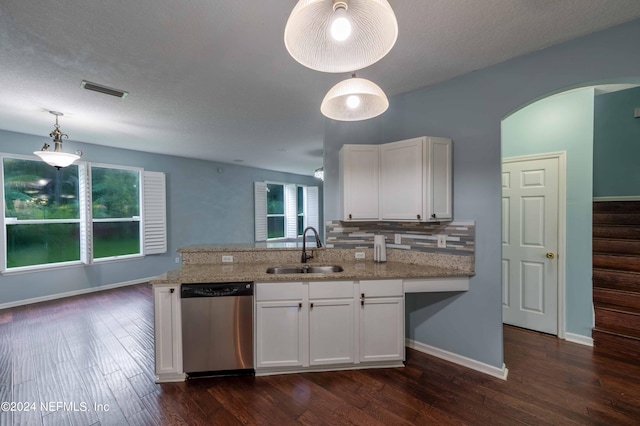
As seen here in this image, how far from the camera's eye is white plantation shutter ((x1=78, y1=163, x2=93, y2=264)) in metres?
4.48

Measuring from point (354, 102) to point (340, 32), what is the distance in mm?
735

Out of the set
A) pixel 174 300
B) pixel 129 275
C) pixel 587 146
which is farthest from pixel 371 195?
pixel 129 275

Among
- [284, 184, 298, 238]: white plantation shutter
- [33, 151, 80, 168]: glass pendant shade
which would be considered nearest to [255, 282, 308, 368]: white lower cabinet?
[33, 151, 80, 168]: glass pendant shade

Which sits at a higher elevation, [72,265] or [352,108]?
[352,108]

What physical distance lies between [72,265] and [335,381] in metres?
4.89

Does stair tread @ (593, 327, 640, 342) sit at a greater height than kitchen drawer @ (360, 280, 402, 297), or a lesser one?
lesser

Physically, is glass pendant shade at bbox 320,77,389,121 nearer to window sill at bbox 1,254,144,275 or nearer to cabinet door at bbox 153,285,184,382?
cabinet door at bbox 153,285,184,382

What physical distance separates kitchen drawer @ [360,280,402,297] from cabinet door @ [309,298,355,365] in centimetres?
17

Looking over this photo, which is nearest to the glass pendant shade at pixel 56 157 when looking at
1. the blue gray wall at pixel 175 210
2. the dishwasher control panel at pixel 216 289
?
the blue gray wall at pixel 175 210

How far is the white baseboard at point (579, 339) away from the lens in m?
2.71

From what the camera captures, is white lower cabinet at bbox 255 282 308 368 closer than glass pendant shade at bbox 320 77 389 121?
No

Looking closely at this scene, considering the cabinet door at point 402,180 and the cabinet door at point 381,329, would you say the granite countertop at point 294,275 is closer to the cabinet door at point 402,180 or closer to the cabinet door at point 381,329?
the cabinet door at point 381,329

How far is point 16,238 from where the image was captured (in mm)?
3979

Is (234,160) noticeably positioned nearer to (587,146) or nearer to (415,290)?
(415,290)
